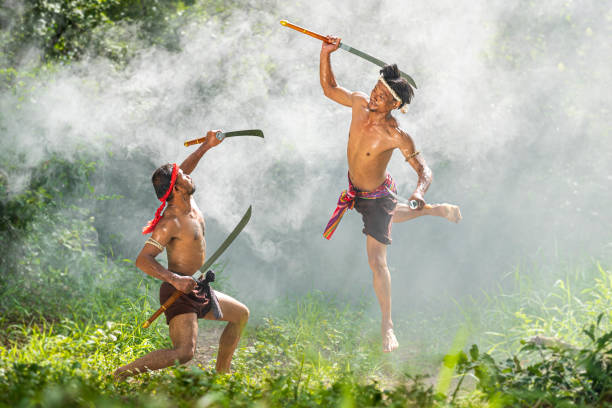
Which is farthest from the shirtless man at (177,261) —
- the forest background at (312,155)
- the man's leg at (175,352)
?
the forest background at (312,155)

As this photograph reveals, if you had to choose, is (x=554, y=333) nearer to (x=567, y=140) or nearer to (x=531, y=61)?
(x=567, y=140)

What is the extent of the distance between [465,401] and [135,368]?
217 cm

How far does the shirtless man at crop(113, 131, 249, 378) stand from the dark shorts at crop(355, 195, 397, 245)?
1.36m

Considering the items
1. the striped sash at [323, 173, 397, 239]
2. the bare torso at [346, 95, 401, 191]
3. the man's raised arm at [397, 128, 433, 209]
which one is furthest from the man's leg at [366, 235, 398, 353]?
the man's raised arm at [397, 128, 433, 209]

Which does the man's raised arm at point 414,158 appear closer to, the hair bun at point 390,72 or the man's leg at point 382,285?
the hair bun at point 390,72

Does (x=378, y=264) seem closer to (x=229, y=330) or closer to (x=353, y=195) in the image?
(x=353, y=195)

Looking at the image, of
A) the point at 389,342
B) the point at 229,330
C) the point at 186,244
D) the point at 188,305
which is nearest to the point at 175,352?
the point at 188,305

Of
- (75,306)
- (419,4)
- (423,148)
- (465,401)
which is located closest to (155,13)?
(419,4)

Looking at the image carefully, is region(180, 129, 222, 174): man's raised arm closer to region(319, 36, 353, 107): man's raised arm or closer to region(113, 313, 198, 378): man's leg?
region(319, 36, 353, 107): man's raised arm

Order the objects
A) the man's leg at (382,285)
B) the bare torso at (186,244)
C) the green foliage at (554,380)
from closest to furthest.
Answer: the green foliage at (554,380), the bare torso at (186,244), the man's leg at (382,285)

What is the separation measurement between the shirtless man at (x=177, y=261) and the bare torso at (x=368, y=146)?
1.31 m

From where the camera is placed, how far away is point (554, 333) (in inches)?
230

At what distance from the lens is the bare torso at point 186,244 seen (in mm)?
4367

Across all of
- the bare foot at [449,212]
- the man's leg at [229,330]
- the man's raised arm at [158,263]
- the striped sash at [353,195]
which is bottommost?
the man's leg at [229,330]
